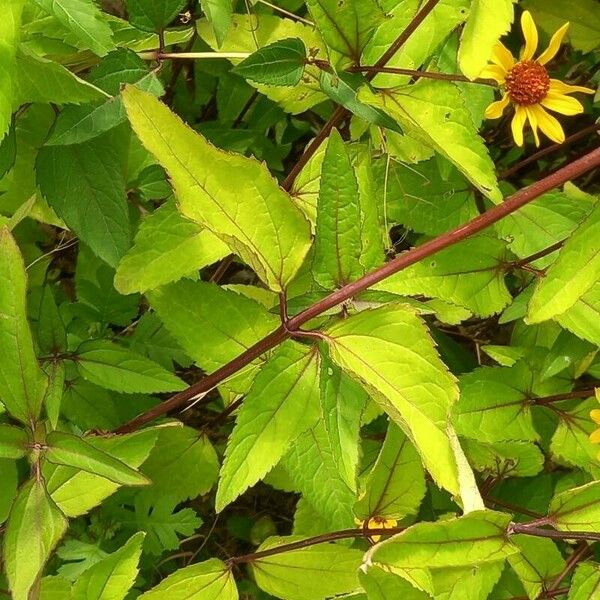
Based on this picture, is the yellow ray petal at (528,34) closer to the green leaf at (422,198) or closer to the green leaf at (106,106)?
the green leaf at (422,198)

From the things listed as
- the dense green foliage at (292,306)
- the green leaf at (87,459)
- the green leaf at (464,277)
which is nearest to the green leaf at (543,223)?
the dense green foliage at (292,306)

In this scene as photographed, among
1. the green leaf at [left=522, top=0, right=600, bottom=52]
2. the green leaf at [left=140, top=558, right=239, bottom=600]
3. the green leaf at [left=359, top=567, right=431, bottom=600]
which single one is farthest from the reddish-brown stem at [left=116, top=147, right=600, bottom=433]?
the green leaf at [left=522, top=0, right=600, bottom=52]

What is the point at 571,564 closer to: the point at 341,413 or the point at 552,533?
the point at 552,533

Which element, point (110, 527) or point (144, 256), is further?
point (110, 527)

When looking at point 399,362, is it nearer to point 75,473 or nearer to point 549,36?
point 75,473

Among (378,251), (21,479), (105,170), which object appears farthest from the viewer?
(21,479)

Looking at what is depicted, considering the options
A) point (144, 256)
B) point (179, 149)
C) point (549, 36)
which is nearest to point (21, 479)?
point (144, 256)

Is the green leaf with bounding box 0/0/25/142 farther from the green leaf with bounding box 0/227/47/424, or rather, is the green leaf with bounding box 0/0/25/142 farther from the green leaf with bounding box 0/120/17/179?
the green leaf with bounding box 0/120/17/179
